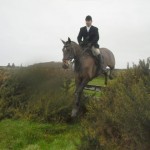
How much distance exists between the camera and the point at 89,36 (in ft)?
54.7

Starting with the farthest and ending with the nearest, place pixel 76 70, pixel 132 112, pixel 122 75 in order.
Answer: pixel 76 70
pixel 122 75
pixel 132 112

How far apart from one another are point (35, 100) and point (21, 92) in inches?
35.6

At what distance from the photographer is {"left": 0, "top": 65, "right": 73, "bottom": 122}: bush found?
15.8m

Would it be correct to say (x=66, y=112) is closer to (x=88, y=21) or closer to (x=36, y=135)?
(x=36, y=135)

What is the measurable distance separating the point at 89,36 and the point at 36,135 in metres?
4.68

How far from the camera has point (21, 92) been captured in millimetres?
17438

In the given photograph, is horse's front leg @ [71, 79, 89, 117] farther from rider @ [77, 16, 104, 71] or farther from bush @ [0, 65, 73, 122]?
rider @ [77, 16, 104, 71]

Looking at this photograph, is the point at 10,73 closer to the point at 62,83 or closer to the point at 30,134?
the point at 62,83

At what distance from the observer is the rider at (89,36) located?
1666 centimetres

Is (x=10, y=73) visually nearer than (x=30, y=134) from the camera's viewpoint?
No

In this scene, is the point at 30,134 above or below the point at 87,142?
below

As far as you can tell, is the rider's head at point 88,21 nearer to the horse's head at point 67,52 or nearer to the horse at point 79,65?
the horse at point 79,65

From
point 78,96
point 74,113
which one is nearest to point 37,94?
point 78,96

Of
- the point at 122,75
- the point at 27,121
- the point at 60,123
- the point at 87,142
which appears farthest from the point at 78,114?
the point at 87,142
